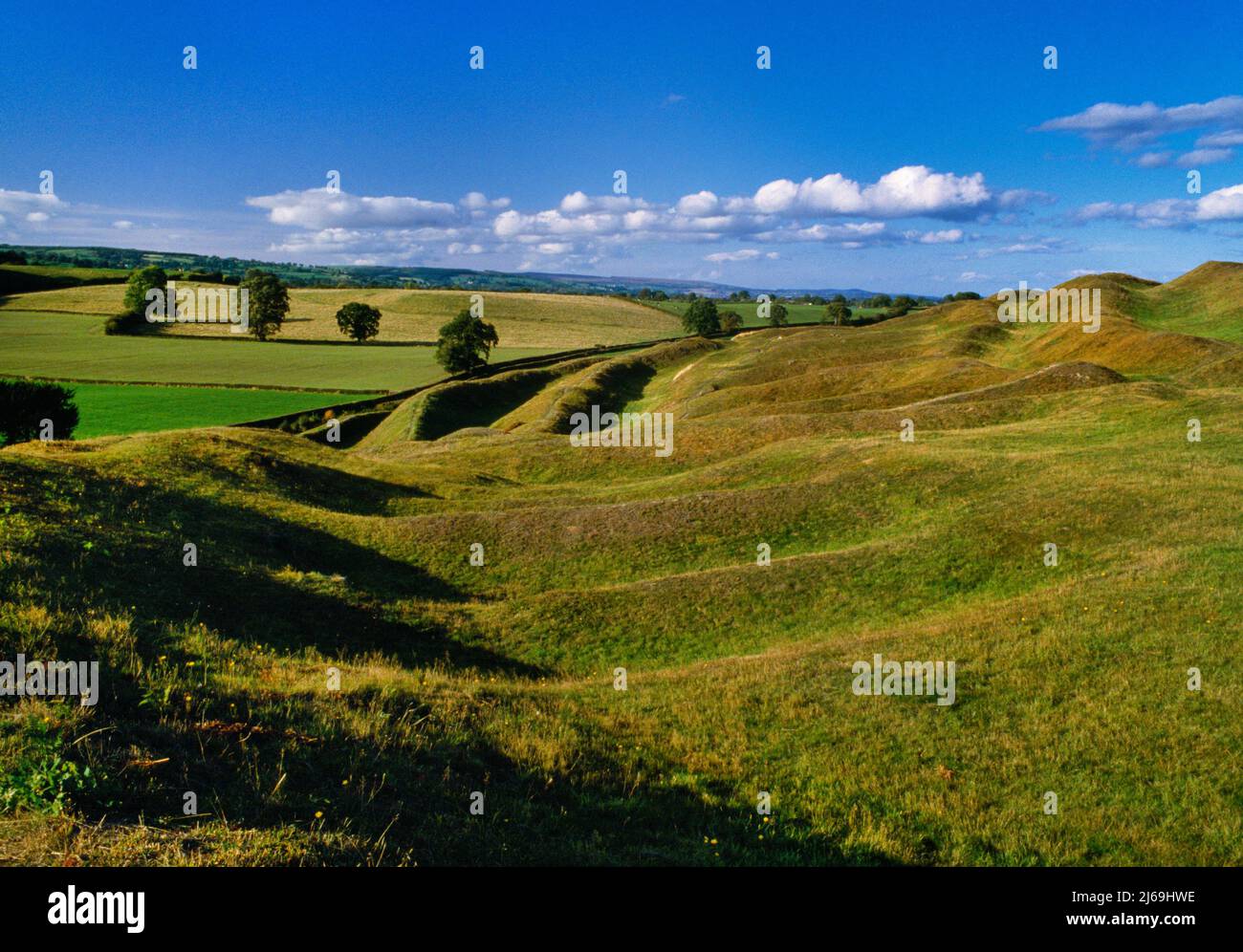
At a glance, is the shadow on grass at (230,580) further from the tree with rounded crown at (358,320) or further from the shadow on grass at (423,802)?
the tree with rounded crown at (358,320)

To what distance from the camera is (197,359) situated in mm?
128375

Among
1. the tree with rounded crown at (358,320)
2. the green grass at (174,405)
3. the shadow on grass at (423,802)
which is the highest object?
the tree with rounded crown at (358,320)

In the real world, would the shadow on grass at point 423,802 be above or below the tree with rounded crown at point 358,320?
below

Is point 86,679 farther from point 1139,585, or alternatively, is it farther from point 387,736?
point 1139,585

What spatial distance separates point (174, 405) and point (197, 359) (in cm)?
4084

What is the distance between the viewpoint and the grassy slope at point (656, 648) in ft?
36.3

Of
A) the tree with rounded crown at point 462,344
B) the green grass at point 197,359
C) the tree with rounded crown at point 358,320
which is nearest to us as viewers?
the green grass at point 197,359

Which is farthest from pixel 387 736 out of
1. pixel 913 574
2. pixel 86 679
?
pixel 913 574

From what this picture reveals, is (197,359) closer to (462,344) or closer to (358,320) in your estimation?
(358,320)

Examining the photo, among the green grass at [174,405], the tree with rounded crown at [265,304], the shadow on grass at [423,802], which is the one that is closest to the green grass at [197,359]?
the tree with rounded crown at [265,304]

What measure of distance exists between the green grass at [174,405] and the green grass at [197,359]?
6033 millimetres

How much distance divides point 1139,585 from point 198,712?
25521 millimetres

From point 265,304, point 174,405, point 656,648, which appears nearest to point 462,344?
point 174,405

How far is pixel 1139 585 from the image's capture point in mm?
22672
